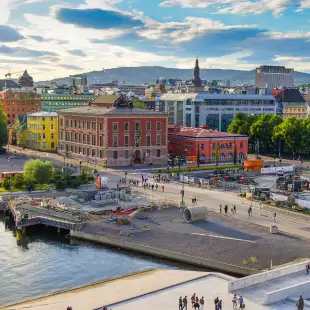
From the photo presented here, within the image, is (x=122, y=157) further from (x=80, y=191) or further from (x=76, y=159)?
(x=80, y=191)

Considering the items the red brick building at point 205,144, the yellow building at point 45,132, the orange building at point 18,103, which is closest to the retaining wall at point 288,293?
the red brick building at point 205,144

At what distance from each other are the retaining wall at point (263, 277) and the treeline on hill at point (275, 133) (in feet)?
263

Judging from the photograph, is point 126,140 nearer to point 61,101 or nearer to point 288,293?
point 288,293

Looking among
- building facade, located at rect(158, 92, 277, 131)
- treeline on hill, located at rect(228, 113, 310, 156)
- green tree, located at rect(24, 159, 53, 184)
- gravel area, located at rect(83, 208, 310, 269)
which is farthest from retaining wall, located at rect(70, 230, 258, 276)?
building facade, located at rect(158, 92, 277, 131)

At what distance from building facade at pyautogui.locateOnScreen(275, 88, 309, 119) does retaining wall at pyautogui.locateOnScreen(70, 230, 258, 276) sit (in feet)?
423

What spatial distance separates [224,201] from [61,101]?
108 metres

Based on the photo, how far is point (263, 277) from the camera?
3941 centimetres

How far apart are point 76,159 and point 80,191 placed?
3697cm

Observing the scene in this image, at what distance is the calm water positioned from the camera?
1702 inches

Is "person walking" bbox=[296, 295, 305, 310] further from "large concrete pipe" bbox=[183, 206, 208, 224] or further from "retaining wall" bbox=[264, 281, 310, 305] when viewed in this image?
"large concrete pipe" bbox=[183, 206, 208, 224]

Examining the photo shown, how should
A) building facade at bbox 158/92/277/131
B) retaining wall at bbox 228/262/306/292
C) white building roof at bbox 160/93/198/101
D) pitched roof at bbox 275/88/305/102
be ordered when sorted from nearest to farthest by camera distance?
retaining wall at bbox 228/262/306/292 → building facade at bbox 158/92/277/131 → white building roof at bbox 160/93/198/101 → pitched roof at bbox 275/88/305/102

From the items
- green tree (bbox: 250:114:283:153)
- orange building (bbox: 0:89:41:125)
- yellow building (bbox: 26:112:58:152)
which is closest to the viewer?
green tree (bbox: 250:114:283:153)

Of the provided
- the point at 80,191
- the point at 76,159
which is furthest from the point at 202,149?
the point at 80,191

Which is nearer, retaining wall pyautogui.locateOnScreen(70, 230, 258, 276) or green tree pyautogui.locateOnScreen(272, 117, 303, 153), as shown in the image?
retaining wall pyautogui.locateOnScreen(70, 230, 258, 276)
